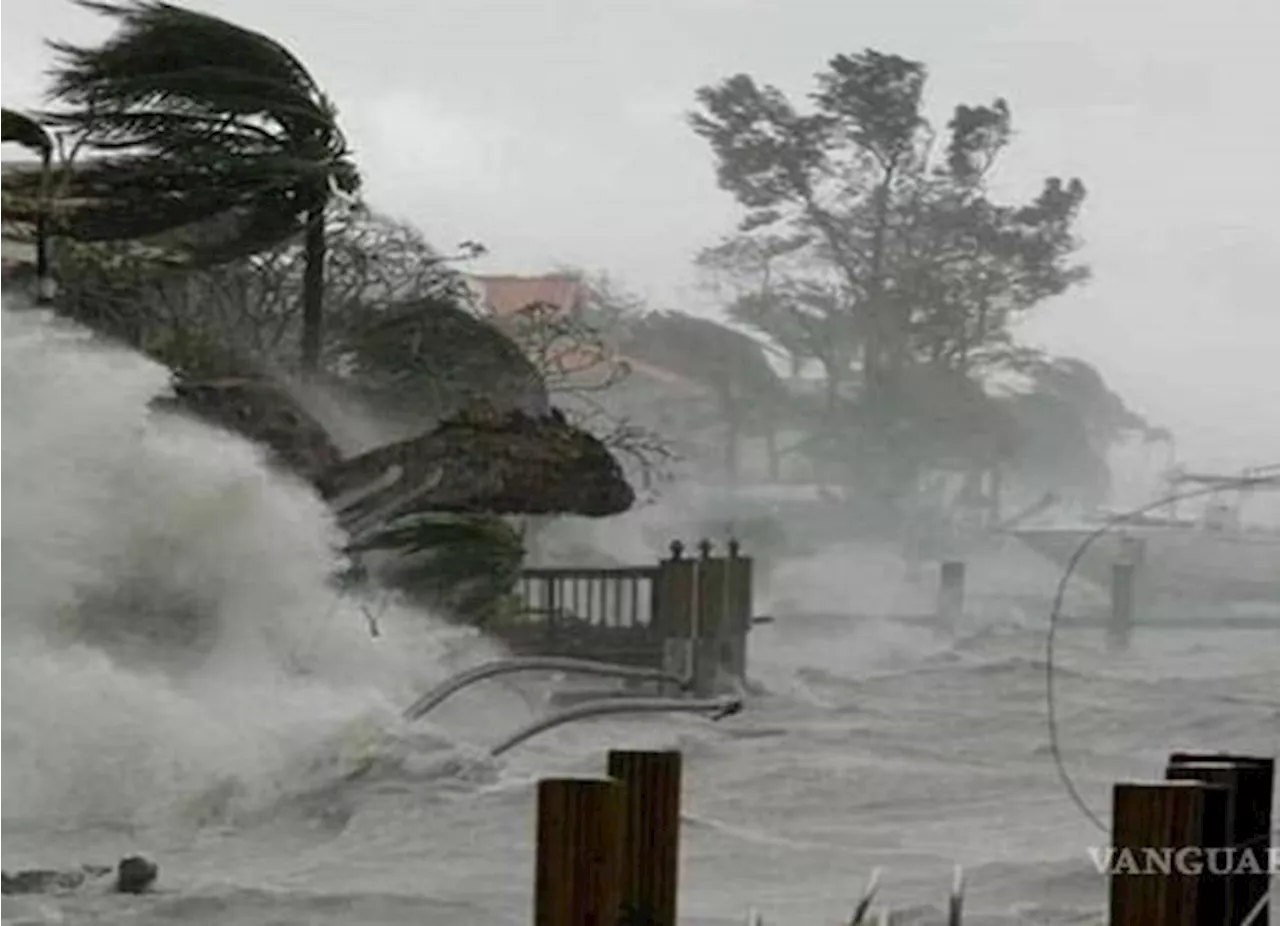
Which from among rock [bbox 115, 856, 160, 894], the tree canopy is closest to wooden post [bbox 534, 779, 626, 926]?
rock [bbox 115, 856, 160, 894]

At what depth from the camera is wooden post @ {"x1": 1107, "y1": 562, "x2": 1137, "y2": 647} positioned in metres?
2.93

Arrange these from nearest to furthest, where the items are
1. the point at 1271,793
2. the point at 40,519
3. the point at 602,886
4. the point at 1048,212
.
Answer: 1. the point at 602,886
2. the point at 1271,793
3. the point at 40,519
4. the point at 1048,212

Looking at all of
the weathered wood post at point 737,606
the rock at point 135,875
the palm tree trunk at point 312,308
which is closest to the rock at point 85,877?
the rock at point 135,875

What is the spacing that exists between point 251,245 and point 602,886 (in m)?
0.98

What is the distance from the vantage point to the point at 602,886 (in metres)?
2.45

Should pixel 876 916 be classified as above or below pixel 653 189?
below

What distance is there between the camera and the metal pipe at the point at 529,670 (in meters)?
2.89

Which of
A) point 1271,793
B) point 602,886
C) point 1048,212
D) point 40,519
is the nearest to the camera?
point 602,886

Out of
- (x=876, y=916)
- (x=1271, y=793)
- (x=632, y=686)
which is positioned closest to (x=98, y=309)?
(x=632, y=686)

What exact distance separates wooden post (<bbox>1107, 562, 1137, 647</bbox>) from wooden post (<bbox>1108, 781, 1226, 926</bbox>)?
0.53m

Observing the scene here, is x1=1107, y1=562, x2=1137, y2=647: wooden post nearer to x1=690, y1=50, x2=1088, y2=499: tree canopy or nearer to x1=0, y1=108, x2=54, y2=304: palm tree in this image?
x1=690, y1=50, x2=1088, y2=499: tree canopy

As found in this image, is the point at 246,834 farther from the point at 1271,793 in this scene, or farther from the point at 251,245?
the point at 1271,793

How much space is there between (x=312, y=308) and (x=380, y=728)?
538mm

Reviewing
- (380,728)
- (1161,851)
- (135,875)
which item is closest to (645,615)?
(380,728)
